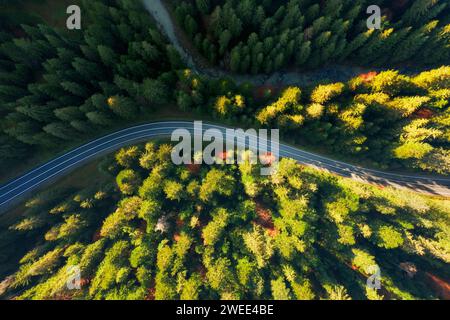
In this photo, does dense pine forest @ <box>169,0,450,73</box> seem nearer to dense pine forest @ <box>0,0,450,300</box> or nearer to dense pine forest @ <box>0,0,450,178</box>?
dense pine forest @ <box>0,0,450,300</box>

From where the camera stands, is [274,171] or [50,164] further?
[50,164]

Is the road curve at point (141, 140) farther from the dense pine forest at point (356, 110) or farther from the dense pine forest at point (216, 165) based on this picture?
the dense pine forest at point (356, 110)

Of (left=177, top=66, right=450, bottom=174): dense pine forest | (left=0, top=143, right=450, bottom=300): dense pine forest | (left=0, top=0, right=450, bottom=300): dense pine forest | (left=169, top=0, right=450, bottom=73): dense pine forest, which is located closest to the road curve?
(left=0, top=0, right=450, bottom=300): dense pine forest

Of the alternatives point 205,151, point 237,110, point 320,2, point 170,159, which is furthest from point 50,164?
point 320,2

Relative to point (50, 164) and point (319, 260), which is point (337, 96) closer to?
point (319, 260)

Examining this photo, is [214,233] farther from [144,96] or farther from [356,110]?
[356,110]

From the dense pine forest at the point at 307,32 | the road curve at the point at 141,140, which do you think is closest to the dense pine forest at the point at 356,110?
the road curve at the point at 141,140
